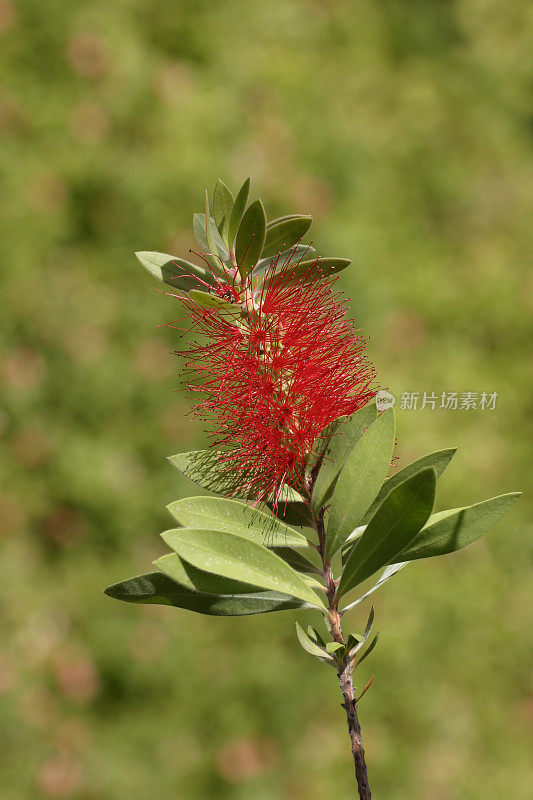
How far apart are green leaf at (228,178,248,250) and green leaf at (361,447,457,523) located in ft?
0.86

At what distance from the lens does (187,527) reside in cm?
63

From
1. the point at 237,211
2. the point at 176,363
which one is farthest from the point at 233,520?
the point at 176,363

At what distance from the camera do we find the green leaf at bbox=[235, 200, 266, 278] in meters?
0.68

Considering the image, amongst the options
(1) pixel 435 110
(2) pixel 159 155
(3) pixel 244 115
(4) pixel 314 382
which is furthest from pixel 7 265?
(4) pixel 314 382

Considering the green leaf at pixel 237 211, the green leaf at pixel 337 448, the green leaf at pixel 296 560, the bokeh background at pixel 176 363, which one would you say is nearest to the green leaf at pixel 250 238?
the green leaf at pixel 237 211

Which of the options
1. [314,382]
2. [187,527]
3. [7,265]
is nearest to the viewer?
[187,527]

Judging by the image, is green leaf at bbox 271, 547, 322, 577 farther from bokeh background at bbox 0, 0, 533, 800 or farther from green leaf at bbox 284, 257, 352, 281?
bokeh background at bbox 0, 0, 533, 800

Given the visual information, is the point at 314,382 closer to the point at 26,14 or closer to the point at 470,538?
the point at 470,538

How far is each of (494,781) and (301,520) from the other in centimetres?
226

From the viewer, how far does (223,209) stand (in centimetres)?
72

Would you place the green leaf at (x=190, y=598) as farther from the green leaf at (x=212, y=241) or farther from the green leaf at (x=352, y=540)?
the green leaf at (x=212, y=241)

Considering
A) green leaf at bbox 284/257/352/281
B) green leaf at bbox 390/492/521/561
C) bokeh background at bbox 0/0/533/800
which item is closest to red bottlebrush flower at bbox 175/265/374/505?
green leaf at bbox 284/257/352/281

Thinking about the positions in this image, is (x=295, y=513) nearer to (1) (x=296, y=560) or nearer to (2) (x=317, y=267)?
(1) (x=296, y=560)

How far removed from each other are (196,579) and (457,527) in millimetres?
230
